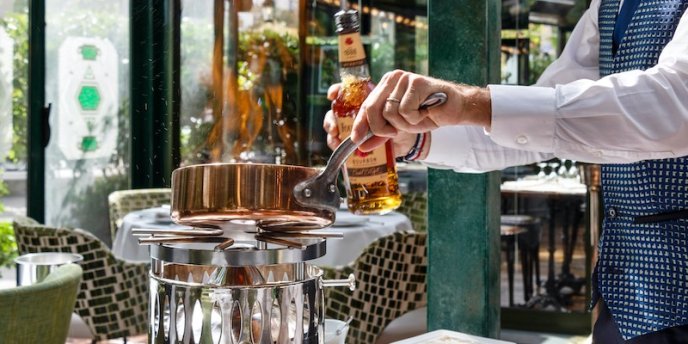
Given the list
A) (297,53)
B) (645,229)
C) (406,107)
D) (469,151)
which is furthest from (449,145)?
(297,53)

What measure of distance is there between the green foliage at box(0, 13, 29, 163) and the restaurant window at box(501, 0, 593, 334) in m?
3.40

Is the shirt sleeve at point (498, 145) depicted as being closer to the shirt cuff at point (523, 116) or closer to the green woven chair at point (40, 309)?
the shirt cuff at point (523, 116)

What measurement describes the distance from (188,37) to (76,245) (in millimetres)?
1222

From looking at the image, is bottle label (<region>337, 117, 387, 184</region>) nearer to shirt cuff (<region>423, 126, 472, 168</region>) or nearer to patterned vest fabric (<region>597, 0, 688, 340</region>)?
shirt cuff (<region>423, 126, 472, 168</region>)

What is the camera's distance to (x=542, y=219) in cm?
519

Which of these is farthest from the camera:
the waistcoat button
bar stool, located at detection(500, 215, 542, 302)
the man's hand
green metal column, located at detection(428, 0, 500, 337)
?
bar stool, located at detection(500, 215, 542, 302)

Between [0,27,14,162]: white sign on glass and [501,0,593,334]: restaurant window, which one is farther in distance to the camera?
[0,27,14,162]: white sign on glass

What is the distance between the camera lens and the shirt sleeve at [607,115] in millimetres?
1200

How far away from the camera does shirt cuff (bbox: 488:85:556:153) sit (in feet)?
4.02

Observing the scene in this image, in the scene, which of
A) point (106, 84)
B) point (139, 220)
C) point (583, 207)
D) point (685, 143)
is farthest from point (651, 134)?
point (106, 84)

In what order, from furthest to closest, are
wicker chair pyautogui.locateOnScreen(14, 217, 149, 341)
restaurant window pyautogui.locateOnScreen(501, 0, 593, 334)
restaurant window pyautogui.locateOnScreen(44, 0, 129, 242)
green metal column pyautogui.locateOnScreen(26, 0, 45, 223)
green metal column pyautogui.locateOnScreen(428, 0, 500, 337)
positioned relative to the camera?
1. restaurant window pyautogui.locateOnScreen(44, 0, 129, 242)
2. green metal column pyautogui.locateOnScreen(26, 0, 45, 223)
3. restaurant window pyautogui.locateOnScreen(501, 0, 593, 334)
4. wicker chair pyautogui.locateOnScreen(14, 217, 149, 341)
5. green metal column pyautogui.locateOnScreen(428, 0, 500, 337)

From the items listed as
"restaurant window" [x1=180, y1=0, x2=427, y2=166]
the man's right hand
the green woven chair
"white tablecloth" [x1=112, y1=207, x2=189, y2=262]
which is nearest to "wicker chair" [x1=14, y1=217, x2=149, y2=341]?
"white tablecloth" [x1=112, y1=207, x2=189, y2=262]

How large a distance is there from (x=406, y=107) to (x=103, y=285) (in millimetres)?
3253

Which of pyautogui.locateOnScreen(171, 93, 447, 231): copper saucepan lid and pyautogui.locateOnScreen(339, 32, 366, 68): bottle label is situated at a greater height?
pyautogui.locateOnScreen(339, 32, 366, 68): bottle label
